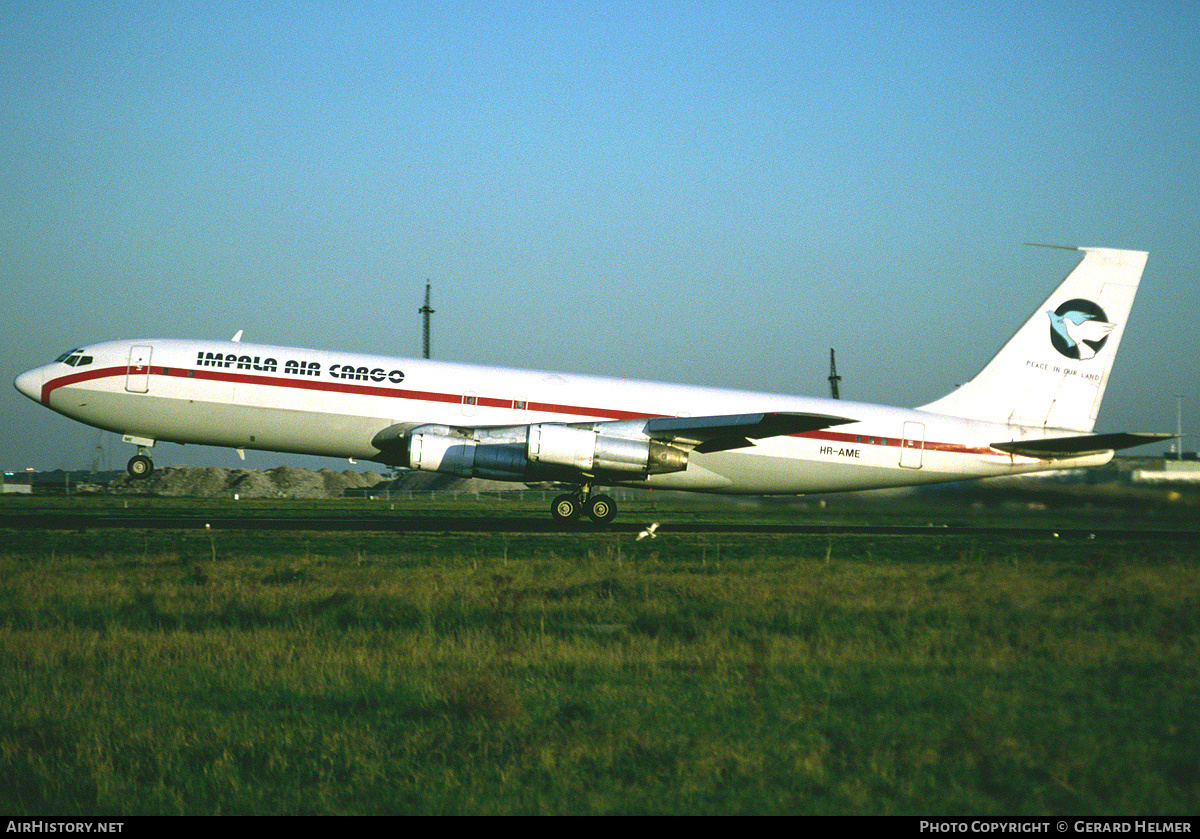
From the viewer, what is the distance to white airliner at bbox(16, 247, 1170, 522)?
27047 mm

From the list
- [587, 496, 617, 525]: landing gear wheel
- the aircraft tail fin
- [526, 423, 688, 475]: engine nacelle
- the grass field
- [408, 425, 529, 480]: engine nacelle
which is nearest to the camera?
the grass field

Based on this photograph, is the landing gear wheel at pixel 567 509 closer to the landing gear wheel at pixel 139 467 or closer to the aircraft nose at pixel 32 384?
the landing gear wheel at pixel 139 467

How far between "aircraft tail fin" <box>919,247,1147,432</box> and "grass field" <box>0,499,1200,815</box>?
14.1 meters

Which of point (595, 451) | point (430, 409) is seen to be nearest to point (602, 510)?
point (595, 451)

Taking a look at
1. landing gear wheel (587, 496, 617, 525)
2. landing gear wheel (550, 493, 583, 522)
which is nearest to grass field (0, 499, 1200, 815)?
landing gear wheel (587, 496, 617, 525)

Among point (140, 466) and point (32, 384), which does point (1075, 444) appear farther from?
point (32, 384)

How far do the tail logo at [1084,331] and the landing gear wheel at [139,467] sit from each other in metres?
26.9

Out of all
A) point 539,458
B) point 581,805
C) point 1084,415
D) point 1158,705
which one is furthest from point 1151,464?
point 581,805

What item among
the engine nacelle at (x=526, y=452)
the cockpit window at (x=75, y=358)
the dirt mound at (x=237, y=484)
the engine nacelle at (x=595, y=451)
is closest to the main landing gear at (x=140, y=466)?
the cockpit window at (x=75, y=358)

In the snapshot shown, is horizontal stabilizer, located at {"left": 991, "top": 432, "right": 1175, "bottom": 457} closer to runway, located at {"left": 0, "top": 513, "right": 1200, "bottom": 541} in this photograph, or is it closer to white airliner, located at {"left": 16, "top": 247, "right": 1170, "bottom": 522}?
white airliner, located at {"left": 16, "top": 247, "right": 1170, "bottom": 522}

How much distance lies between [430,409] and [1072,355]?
62.8 feet

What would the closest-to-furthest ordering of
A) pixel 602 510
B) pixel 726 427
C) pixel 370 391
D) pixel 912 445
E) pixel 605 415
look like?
pixel 726 427, pixel 370 391, pixel 605 415, pixel 602 510, pixel 912 445

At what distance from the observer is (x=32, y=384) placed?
2833cm
